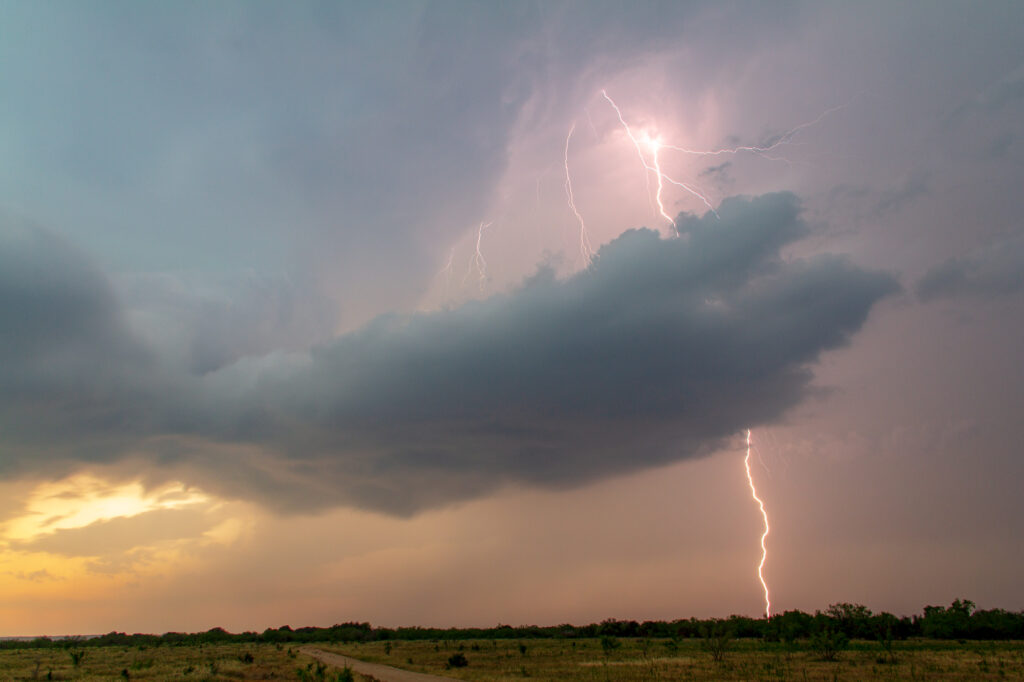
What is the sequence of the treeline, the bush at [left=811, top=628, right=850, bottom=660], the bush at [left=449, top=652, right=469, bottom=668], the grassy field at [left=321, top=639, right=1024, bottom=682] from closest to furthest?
the grassy field at [left=321, top=639, right=1024, bottom=682] → the bush at [left=449, top=652, right=469, bottom=668] → the bush at [left=811, top=628, right=850, bottom=660] → the treeline

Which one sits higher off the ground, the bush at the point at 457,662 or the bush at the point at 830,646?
the bush at the point at 830,646

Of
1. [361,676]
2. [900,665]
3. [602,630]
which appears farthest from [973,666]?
[602,630]

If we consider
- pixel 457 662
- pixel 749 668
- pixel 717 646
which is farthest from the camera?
pixel 717 646

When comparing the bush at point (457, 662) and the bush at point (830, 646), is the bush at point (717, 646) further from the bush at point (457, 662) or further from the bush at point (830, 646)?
the bush at point (457, 662)

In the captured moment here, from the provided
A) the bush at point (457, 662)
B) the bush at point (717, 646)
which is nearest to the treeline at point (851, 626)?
the bush at point (717, 646)

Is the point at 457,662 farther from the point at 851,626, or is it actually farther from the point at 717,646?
the point at 851,626

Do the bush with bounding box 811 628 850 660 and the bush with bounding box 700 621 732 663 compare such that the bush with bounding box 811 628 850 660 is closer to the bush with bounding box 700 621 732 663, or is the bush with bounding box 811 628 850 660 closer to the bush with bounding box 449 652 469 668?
the bush with bounding box 700 621 732 663

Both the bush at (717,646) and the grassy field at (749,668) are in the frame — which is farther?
the bush at (717,646)

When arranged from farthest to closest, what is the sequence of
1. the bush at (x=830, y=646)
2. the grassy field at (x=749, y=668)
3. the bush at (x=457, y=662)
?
Answer: the bush at (x=830, y=646)
the bush at (x=457, y=662)
the grassy field at (x=749, y=668)

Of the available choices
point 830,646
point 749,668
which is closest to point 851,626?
point 830,646

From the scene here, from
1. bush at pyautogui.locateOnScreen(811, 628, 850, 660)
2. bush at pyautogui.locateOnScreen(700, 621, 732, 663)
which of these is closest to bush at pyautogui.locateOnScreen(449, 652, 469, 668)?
bush at pyautogui.locateOnScreen(700, 621, 732, 663)

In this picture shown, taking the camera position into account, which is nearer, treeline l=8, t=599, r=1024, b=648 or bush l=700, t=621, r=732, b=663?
bush l=700, t=621, r=732, b=663

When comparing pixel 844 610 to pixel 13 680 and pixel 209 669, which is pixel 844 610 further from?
pixel 13 680

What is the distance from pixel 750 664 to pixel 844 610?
186ft
